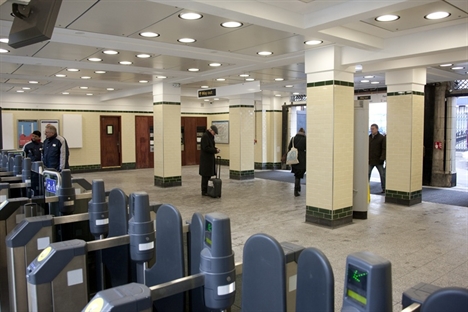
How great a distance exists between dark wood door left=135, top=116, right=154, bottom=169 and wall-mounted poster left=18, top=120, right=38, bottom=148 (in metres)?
3.58

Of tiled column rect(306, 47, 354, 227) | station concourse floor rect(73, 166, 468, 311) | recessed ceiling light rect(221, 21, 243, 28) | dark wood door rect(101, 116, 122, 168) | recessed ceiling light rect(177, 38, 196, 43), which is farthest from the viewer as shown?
dark wood door rect(101, 116, 122, 168)

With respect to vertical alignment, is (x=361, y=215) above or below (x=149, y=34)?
below

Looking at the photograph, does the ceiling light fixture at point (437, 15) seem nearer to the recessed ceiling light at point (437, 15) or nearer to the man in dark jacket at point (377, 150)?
the recessed ceiling light at point (437, 15)

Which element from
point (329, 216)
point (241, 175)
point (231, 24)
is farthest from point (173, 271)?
point (241, 175)

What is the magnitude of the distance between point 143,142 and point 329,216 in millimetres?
10519

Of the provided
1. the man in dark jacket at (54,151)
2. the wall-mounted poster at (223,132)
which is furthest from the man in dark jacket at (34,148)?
the wall-mounted poster at (223,132)

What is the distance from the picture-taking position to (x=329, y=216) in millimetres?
5879

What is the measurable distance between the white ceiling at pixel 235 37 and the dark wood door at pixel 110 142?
5828 millimetres

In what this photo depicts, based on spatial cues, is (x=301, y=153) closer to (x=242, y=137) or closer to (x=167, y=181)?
(x=242, y=137)

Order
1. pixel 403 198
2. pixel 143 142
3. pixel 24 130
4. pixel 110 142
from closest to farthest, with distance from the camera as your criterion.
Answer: pixel 403 198 < pixel 24 130 < pixel 110 142 < pixel 143 142

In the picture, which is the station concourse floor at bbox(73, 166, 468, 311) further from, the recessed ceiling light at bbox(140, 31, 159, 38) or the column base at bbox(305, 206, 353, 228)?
the recessed ceiling light at bbox(140, 31, 159, 38)

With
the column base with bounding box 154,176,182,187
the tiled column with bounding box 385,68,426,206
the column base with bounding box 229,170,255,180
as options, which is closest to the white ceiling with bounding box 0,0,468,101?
the tiled column with bounding box 385,68,426,206

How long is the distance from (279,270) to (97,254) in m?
1.59

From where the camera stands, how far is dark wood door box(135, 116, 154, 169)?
1486 cm
